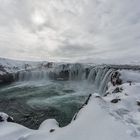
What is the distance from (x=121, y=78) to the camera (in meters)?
Result: 16.0

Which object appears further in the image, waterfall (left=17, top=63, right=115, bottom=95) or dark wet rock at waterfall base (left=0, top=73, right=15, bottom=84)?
dark wet rock at waterfall base (left=0, top=73, right=15, bottom=84)

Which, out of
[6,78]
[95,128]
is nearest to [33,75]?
[6,78]

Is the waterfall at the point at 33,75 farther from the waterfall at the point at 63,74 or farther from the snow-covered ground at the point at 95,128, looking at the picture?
the snow-covered ground at the point at 95,128

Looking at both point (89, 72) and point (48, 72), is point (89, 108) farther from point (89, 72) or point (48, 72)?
point (48, 72)

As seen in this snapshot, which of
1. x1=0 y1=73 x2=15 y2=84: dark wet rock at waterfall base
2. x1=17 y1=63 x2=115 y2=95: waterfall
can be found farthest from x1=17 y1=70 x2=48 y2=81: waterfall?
x1=0 y1=73 x2=15 y2=84: dark wet rock at waterfall base

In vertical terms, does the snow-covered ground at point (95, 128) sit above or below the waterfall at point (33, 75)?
above

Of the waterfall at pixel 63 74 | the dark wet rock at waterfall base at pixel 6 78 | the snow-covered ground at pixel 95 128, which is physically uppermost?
the snow-covered ground at pixel 95 128

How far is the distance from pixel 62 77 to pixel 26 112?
22.2 metres

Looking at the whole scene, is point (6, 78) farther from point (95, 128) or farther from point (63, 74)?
point (95, 128)

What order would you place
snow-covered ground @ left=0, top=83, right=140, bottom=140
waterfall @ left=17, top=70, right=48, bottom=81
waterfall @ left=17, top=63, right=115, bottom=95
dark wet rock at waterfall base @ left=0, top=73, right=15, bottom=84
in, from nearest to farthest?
A: snow-covered ground @ left=0, top=83, right=140, bottom=140, waterfall @ left=17, top=63, right=115, bottom=95, dark wet rock at waterfall base @ left=0, top=73, right=15, bottom=84, waterfall @ left=17, top=70, right=48, bottom=81

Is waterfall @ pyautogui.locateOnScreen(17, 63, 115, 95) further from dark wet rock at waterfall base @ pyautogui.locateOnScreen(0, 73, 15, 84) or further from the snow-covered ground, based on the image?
the snow-covered ground

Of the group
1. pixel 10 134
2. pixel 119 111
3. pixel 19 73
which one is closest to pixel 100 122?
pixel 119 111

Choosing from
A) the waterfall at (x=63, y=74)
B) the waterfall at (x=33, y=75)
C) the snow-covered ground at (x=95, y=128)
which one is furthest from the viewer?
the waterfall at (x=33, y=75)

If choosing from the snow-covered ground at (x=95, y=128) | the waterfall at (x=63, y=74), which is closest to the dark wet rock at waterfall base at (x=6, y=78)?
the waterfall at (x=63, y=74)
